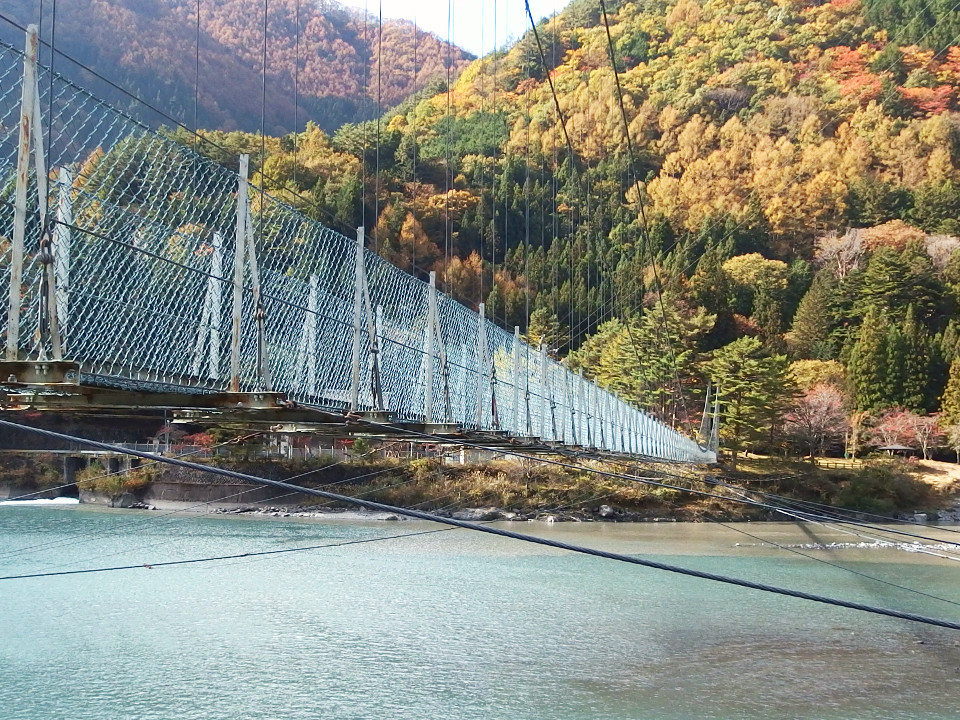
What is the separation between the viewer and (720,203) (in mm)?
36562

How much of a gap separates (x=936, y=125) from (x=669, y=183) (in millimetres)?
9223

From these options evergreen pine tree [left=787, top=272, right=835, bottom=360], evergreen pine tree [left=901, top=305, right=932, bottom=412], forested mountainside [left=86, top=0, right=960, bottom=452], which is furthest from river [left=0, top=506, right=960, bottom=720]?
evergreen pine tree [left=787, top=272, right=835, bottom=360]

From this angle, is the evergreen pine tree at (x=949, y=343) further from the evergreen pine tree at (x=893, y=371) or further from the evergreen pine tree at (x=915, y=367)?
the evergreen pine tree at (x=893, y=371)

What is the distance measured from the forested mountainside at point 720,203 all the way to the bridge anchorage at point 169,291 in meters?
12.5

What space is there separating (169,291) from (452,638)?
4.84m

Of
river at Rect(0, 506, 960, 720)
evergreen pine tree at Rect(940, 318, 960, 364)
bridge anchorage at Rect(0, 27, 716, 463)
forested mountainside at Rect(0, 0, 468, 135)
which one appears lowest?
river at Rect(0, 506, 960, 720)

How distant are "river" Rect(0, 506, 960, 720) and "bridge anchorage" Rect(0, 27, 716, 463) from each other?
1899 millimetres

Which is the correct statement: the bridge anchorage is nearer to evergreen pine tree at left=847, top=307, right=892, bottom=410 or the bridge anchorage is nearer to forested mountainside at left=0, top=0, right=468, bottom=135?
evergreen pine tree at left=847, top=307, right=892, bottom=410

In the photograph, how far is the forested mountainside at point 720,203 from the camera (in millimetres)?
25281

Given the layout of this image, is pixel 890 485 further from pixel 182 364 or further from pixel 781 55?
pixel 781 55

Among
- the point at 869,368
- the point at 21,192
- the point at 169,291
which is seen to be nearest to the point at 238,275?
the point at 169,291

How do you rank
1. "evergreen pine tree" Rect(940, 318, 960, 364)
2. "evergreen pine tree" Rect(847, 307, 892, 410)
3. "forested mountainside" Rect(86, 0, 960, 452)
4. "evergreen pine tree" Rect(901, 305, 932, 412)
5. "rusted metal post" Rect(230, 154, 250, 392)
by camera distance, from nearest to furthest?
1. "rusted metal post" Rect(230, 154, 250, 392)
2. "forested mountainside" Rect(86, 0, 960, 452)
3. "evergreen pine tree" Rect(901, 305, 932, 412)
4. "evergreen pine tree" Rect(847, 307, 892, 410)
5. "evergreen pine tree" Rect(940, 318, 960, 364)

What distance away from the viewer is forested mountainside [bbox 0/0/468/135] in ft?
115

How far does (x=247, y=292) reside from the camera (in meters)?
3.91
